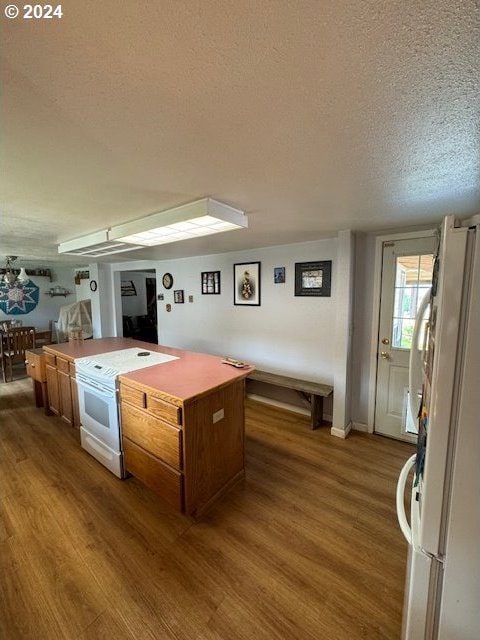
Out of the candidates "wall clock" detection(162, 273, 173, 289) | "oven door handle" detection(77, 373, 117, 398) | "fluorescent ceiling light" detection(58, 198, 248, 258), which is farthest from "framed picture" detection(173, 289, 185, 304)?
"oven door handle" detection(77, 373, 117, 398)

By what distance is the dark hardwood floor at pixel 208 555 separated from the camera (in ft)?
4.05

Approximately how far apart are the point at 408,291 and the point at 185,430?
246 cm

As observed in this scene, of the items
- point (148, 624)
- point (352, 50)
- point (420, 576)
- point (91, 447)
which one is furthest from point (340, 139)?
point (91, 447)

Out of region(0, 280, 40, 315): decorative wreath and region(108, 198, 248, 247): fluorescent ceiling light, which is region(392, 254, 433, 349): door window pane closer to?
region(108, 198, 248, 247): fluorescent ceiling light

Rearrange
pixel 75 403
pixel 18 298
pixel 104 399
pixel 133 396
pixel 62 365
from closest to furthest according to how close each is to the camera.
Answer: pixel 133 396
pixel 104 399
pixel 75 403
pixel 62 365
pixel 18 298

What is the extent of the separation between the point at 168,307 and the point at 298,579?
14.0 feet

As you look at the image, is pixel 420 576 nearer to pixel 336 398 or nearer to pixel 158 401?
pixel 158 401

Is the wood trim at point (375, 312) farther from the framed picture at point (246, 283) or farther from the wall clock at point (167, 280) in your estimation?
the wall clock at point (167, 280)

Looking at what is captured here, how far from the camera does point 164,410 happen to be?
1745mm

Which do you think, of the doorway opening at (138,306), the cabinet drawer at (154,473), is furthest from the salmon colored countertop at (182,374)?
the doorway opening at (138,306)

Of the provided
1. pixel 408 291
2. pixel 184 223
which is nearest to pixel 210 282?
pixel 184 223

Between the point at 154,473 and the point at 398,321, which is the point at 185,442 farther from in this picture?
the point at 398,321

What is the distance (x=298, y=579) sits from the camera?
4.68ft

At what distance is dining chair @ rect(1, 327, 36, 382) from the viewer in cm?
450
